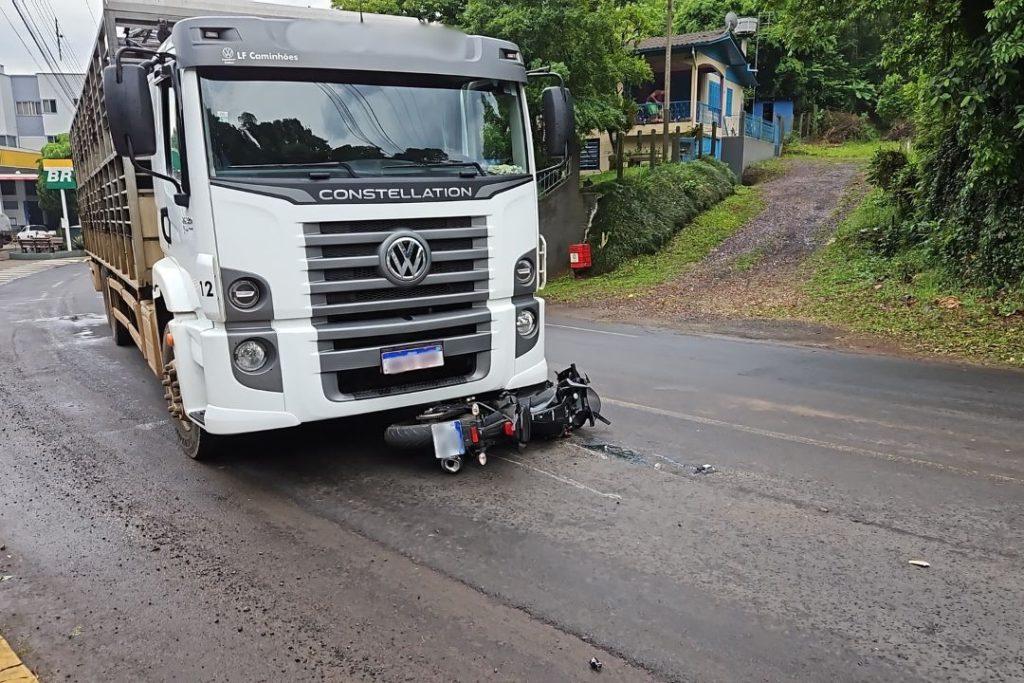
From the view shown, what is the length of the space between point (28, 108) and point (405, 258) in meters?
67.3

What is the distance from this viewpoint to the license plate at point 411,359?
4.94 m

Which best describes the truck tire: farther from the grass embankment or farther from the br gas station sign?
the br gas station sign

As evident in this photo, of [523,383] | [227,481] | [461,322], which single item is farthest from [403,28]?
[227,481]

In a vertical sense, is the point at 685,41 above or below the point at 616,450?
above

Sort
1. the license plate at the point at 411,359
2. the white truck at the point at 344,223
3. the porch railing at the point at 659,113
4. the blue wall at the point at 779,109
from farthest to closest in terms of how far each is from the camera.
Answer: the blue wall at the point at 779,109 < the porch railing at the point at 659,113 < the license plate at the point at 411,359 < the white truck at the point at 344,223

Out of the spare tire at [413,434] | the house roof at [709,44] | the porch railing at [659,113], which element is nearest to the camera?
the spare tire at [413,434]

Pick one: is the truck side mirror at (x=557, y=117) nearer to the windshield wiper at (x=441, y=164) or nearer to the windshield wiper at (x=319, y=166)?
the windshield wiper at (x=441, y=164)

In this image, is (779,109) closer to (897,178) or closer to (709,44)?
(709,44)

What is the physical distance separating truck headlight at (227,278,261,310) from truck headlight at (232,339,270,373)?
0.75 feet

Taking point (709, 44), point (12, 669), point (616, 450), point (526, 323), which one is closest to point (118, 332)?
point (526, 323)

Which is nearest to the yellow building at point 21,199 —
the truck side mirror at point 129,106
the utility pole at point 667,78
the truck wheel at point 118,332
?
the utility pole at point 667,78

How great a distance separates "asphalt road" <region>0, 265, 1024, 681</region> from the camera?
3.17 metres

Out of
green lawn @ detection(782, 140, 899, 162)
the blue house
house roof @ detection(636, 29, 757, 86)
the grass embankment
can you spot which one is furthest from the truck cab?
green lawn @ detection(782, 140, 899, 162)

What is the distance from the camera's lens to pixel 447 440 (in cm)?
504
